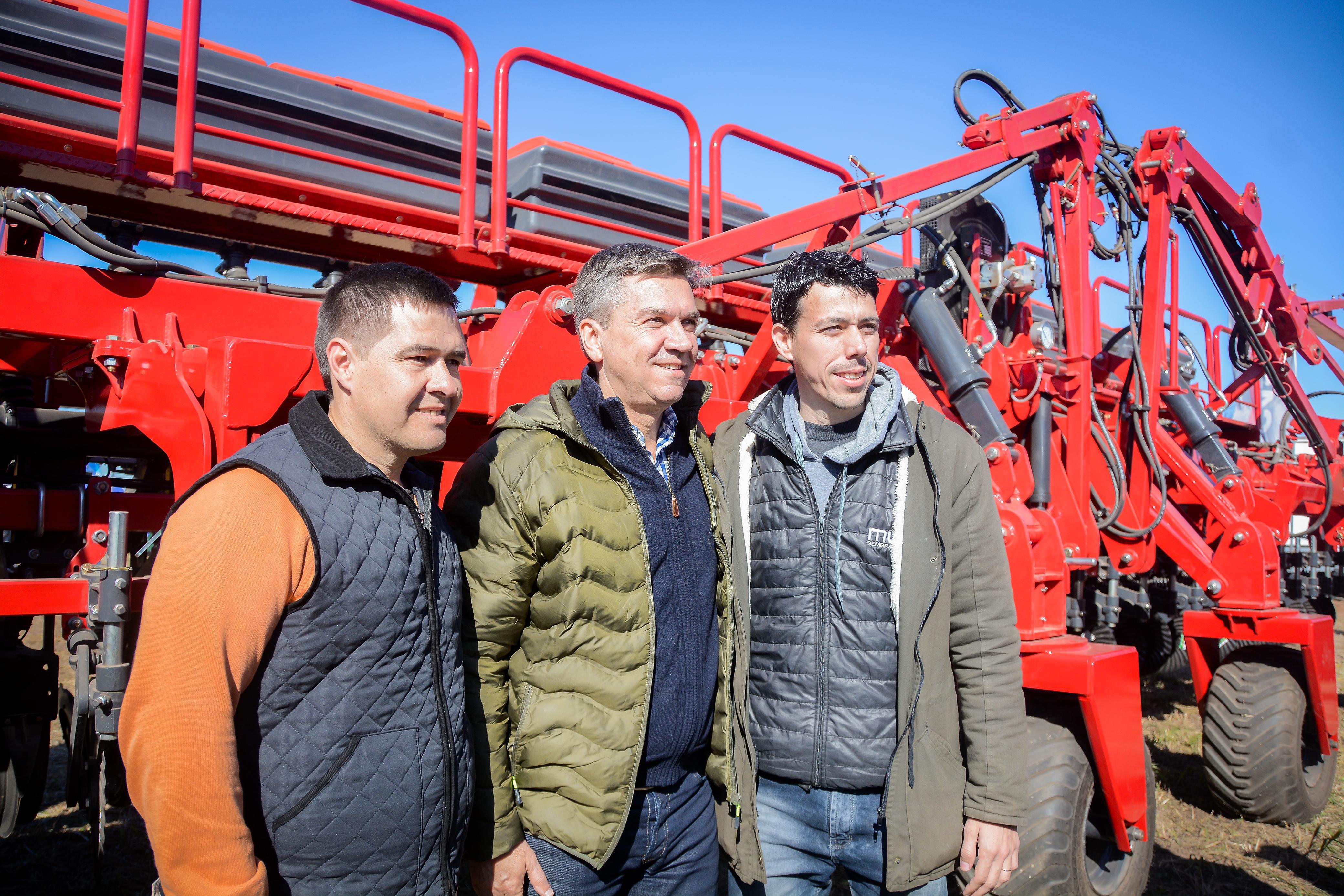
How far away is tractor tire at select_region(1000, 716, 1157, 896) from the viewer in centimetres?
302

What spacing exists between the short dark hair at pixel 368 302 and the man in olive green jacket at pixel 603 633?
386 mm

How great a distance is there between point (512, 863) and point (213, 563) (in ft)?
2.83

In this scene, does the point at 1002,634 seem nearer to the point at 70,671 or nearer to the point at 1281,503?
the point at 1281,503

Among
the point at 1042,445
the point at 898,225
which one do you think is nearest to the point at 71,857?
the point at 898,225

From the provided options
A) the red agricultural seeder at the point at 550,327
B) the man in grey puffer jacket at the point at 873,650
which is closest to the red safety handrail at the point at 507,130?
the red agricultural seeder at the point at 550,327

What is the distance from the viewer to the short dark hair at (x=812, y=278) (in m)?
2.05

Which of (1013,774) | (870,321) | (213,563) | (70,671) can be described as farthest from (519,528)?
(70,671)

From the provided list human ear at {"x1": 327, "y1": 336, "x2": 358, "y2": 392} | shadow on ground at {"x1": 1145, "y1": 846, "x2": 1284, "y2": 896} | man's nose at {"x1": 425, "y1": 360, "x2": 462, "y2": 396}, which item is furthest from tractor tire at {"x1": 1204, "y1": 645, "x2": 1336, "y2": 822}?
human ear at {"x1": 327, "y1": 336, "x2": 358, "y2": 392}

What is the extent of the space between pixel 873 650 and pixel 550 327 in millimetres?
1393

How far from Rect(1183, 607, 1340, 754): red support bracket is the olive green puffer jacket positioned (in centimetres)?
431

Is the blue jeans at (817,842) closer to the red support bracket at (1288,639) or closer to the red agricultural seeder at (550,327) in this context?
the red agricultural seeder at (550,327)

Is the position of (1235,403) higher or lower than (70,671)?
higher

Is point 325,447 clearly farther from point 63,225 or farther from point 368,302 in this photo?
point 63,225

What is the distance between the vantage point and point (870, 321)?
204cm
